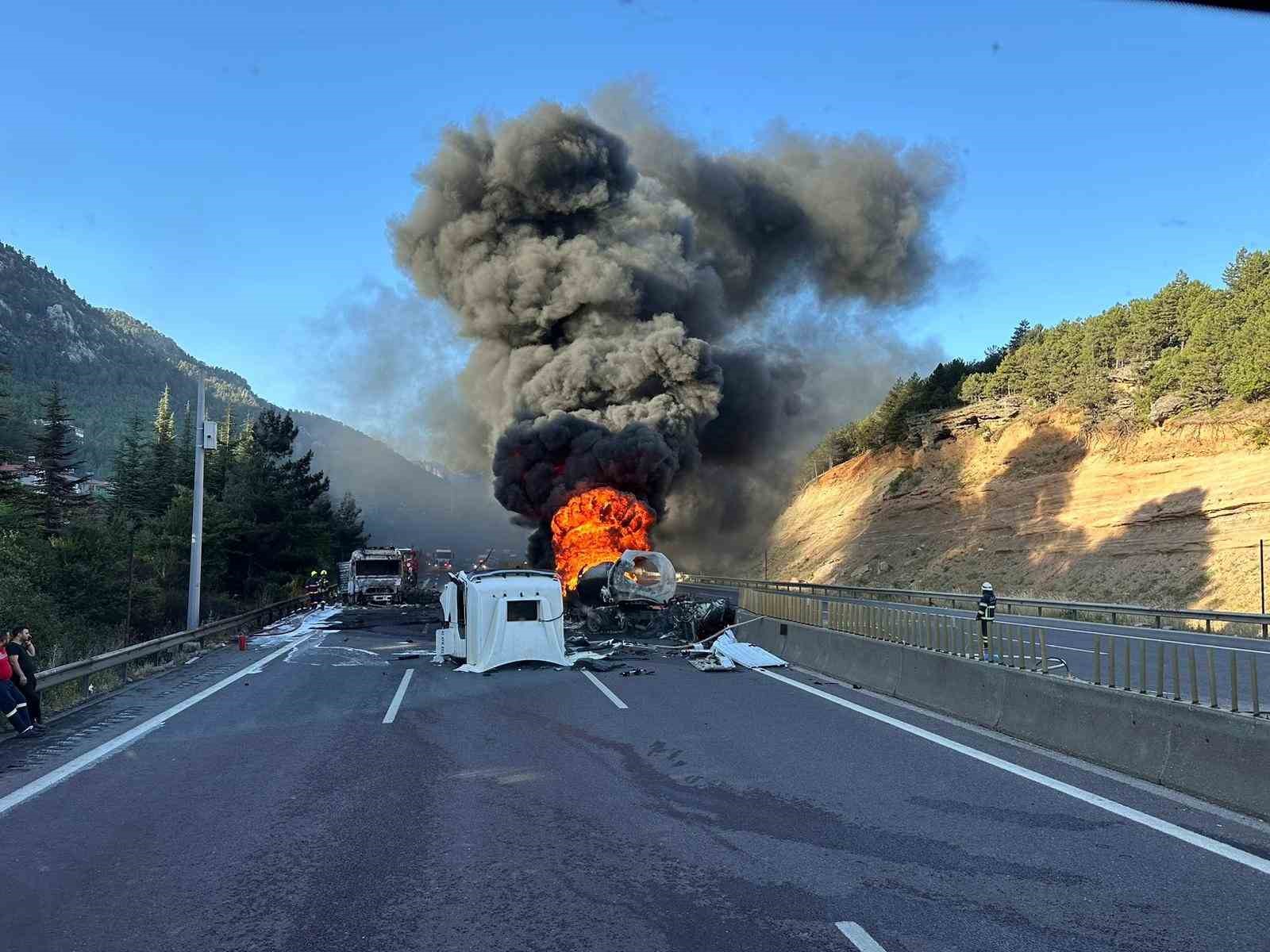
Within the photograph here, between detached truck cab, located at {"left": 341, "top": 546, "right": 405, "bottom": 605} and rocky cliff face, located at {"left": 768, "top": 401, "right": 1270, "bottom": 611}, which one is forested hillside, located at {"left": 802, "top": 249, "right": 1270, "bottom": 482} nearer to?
rocky cliff face, located at {"left": 768, "top": 401, "right": 1270, "bottom": 611}

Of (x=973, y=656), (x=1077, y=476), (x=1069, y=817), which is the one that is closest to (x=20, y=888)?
(x=1069, y=817)

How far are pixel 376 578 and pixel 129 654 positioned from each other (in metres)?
24.4

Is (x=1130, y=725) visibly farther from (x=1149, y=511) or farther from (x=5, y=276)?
(x=5, y=276)

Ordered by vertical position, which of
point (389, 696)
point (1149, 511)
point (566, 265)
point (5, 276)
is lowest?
point (389, 696)

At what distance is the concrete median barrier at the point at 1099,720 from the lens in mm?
5770

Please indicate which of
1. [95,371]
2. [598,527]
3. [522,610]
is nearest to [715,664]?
[522,610]

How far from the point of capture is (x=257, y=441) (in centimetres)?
5578

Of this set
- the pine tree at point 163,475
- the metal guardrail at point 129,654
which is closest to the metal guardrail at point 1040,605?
the metal guardrail at point 129,654

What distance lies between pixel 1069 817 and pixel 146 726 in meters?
8.91

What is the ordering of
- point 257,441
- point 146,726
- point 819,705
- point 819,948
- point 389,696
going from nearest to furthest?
point 819,948 < point 146,726 < point 819,705 < point 389,696 < point 257,441

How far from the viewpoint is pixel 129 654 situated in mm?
13531

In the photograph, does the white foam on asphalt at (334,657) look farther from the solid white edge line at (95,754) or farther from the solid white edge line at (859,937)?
the solid white edge line at (859,937)

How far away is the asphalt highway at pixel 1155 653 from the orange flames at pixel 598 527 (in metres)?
11.5

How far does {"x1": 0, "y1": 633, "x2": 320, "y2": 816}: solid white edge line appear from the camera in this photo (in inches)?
261
